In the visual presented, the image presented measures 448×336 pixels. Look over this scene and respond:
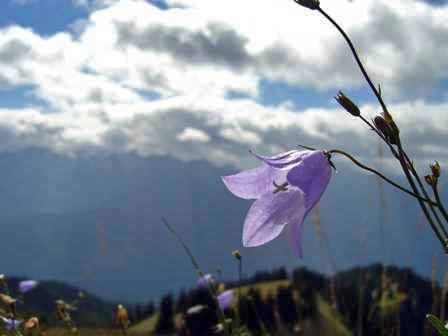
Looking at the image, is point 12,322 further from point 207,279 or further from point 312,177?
point 207,279

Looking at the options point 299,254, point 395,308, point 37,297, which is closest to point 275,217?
point 299,254

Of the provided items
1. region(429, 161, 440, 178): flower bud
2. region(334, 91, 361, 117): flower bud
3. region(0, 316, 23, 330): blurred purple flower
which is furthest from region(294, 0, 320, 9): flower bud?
region(0, 316, 23, 330): blurred purple flower

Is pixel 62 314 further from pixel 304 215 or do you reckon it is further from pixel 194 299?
pixel 194 299

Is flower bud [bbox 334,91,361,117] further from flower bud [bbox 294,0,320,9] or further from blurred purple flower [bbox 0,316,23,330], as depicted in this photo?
blurred purple flower [bbox 0,316,23,330]

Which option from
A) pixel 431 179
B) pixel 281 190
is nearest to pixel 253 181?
pixel 281 190

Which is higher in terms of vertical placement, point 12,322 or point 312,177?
point 312,177

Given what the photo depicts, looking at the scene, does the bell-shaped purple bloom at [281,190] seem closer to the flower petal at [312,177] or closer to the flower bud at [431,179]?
the flower petal at [312,177]
